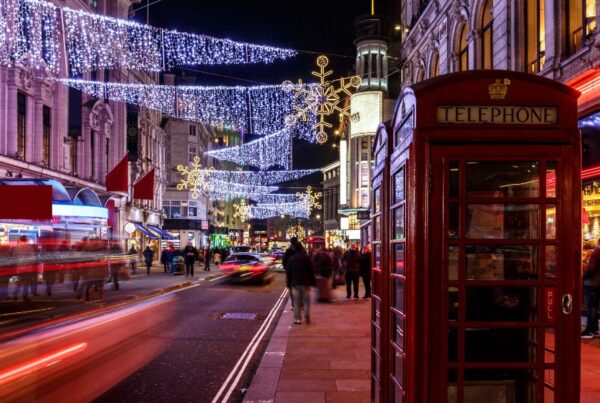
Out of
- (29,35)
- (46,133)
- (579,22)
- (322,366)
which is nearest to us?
(322,366)

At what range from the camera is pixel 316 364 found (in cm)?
953

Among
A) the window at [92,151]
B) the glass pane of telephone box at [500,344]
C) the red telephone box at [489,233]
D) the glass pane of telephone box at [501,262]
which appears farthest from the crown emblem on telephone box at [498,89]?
the window at [92,151]

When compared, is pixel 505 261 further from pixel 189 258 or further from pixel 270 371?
pixel 189 258

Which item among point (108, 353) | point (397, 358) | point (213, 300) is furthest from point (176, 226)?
point (397, 358)

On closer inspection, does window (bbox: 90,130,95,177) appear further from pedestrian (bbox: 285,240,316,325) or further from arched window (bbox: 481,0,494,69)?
pedestrian (bbox: 285,240,316,325)

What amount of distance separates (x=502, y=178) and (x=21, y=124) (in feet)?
106

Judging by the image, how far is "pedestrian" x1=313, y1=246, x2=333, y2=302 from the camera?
67.2 feet

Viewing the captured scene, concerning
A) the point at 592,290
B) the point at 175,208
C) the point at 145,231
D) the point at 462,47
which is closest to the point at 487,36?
the point at 462,47

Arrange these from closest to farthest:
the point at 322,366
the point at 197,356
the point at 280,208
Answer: the point at 322,366
the point at 197,356
the point at 280,208

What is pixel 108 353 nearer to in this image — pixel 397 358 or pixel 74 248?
pixel 397 358

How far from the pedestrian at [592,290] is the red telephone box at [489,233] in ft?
25.5

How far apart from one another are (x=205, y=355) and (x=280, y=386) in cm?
289

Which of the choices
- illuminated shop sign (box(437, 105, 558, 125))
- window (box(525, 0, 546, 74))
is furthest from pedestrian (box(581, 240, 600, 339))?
illuminated shop sign (box(437, 105, 558, 125))

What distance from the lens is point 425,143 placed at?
167 inches
